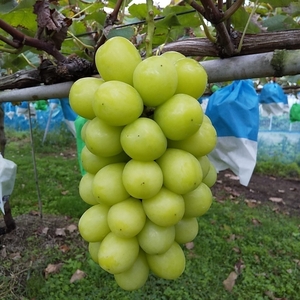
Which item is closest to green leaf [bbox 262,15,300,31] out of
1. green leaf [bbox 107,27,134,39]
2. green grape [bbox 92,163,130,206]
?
green leaf [bbox 107,27,134,39]

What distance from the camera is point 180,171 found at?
66cm

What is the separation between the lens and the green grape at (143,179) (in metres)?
0.65

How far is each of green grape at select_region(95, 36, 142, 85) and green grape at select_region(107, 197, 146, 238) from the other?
0.27 meters

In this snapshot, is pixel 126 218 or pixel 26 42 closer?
pixel 126 218

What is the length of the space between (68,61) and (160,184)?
28.2 inches

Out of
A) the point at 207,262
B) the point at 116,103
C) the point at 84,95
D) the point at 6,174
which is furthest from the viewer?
the point at 207,262

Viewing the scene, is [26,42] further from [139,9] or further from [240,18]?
[240,18]

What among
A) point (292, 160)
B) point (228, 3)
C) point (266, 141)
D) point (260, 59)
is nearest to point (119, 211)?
point (260, 59)

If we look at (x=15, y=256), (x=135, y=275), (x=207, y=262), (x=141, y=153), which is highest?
(x=141, y=153)

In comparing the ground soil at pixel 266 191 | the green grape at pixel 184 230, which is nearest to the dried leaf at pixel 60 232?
the ground soil at pixel 266 191

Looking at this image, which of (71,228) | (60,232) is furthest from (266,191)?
(60,232)

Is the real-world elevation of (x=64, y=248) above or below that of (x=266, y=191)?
above

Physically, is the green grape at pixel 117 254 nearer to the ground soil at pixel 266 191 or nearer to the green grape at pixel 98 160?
the green grape at pixel 98 160

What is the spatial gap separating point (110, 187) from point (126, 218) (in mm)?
75
